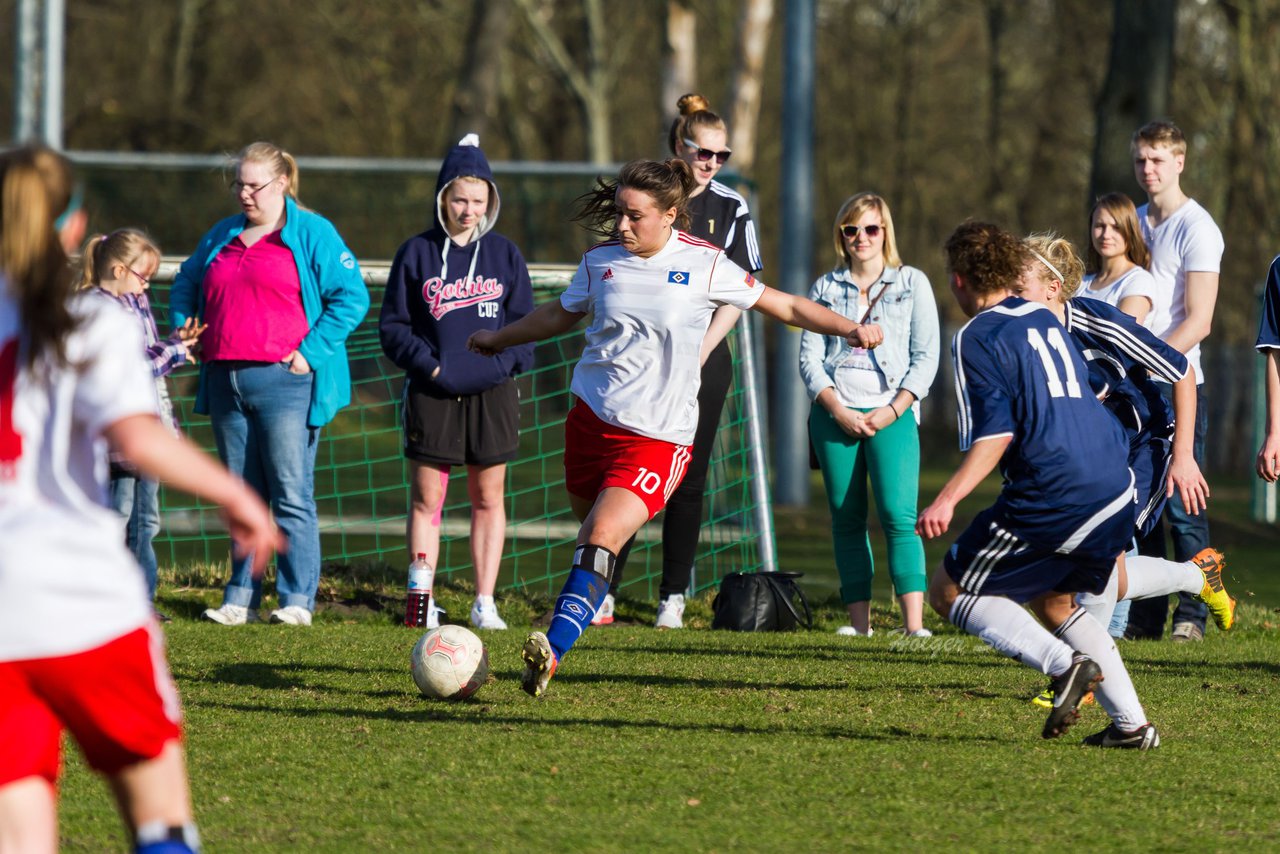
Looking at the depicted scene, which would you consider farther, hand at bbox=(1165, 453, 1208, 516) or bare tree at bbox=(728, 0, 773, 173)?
bare tree at bbox=(728, 0, 773, 173)

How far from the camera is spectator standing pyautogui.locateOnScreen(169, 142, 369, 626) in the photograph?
7.46m

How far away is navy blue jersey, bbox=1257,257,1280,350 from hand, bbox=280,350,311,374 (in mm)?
4054

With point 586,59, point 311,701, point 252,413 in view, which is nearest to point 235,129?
point 586,59

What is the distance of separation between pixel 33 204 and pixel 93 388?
0.34 metres

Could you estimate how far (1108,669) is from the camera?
16.0ft

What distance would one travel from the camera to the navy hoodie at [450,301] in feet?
24.5

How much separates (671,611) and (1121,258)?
8.73 feet

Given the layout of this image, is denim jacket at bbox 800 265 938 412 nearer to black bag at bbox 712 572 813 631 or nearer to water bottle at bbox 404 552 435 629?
black bag at bbox 712 572 813 631

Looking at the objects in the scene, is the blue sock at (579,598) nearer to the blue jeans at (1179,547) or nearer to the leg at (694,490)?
the leg at (694,490)

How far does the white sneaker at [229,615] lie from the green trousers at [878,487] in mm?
2739

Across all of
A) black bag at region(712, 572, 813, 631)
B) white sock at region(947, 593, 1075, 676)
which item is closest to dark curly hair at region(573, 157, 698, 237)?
white sock at region(947, 593, 1075, 676)

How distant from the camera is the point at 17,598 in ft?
9.29

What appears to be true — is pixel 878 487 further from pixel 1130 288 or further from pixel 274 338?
pixel 274 338

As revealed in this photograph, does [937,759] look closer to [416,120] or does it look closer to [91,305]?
[91,305]
